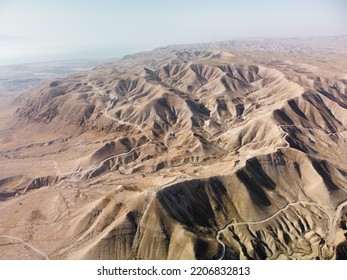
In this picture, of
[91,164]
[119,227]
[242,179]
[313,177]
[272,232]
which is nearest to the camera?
[119,227]

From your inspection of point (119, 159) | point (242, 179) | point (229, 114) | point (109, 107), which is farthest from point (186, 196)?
point (109, 107)

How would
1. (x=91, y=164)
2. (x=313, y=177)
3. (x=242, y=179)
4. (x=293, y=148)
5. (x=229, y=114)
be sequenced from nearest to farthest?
(x=242, y=179) → (x=313, y=177) → (x=293, y=148) → (x=91, y=164) → (x=229, y=114)

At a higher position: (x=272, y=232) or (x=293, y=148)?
(x=293, y=148)

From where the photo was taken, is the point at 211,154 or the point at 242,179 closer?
the point at 242,179

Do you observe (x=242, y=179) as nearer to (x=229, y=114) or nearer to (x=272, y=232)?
(x=272, y=232)

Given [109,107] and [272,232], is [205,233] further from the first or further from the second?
[109,107]
